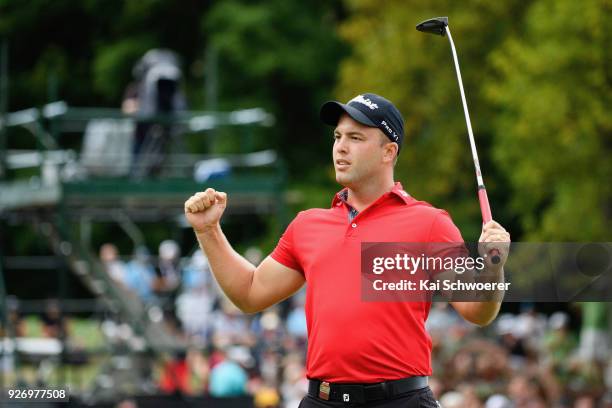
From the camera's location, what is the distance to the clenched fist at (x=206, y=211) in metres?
6.16

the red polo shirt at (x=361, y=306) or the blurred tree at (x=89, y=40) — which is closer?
the red polo shirt at (x=361, y=306)

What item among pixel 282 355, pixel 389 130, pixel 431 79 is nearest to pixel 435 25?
pixel 389 130

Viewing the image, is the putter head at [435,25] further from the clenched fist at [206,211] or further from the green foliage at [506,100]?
the green foliage at [506,100]

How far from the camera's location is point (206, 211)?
6.22m

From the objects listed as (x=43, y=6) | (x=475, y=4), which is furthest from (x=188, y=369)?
(x=43, y=6)

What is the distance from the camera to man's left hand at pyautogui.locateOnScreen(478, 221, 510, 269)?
5.49 metres

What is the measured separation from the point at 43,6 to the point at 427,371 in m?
34.4

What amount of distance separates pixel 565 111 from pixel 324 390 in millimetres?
16558

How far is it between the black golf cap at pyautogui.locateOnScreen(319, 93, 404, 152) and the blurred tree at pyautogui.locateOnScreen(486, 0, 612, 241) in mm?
15567

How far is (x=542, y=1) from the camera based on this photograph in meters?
23.8

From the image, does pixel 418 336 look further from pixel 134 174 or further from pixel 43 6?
pixel 43 6

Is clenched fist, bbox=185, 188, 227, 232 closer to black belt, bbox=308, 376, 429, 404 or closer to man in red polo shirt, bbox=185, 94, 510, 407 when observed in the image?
man in red polo shirt, bbox=185, 94, 510, 407

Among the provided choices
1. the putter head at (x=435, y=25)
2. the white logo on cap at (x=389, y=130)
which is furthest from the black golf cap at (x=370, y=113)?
the putter head at (x=435, y=25)

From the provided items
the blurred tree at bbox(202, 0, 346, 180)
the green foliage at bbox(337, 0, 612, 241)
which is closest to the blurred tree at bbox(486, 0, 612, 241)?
the green foliage at bbox(337, 0, 612, 241)
